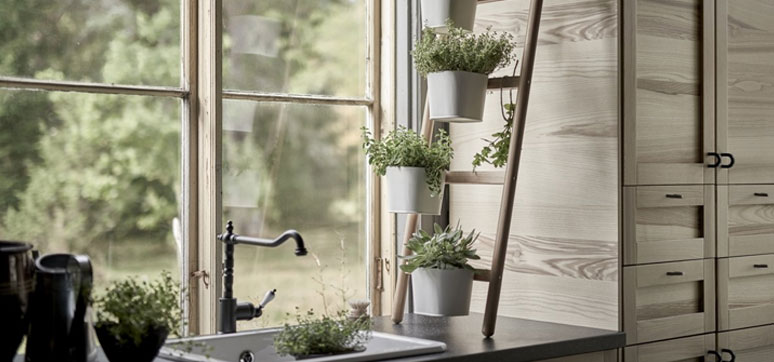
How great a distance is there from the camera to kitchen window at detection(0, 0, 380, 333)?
2480 mm

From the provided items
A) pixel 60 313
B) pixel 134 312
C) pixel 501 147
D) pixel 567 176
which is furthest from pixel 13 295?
pixel 567 176

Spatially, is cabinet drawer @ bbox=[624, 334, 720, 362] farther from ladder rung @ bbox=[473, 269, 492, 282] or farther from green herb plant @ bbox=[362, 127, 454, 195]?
green herb plant @ bbox=[362, 127, 454, 195]

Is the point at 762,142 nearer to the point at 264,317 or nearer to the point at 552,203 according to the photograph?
the point at 552,203

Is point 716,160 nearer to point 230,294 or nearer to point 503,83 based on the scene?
point 503,83

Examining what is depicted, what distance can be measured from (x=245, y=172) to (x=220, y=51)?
0.34 meters

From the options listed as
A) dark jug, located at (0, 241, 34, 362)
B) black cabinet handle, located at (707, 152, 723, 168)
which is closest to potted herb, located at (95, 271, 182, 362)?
dark jug, located at (0, 241, 34, 362)

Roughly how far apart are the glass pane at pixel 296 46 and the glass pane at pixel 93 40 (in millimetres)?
166

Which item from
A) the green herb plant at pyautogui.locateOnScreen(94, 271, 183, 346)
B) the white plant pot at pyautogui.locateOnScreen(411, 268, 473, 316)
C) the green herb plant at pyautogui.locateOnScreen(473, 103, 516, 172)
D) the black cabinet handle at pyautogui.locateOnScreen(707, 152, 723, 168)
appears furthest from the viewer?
the black cabinet handle at pyautogui.locateOnScreen(707, 152, 723, 168)

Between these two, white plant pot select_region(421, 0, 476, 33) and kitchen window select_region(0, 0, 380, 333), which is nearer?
kitchen window select_region(0, 0, 380, 333)

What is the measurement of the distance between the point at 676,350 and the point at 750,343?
32 cm

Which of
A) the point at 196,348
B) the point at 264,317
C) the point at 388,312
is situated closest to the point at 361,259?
the point at 388,312

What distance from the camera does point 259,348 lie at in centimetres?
257

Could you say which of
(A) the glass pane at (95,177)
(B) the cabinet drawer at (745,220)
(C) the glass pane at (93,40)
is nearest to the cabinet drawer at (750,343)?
(B) the cabinet drawer at (745,220)

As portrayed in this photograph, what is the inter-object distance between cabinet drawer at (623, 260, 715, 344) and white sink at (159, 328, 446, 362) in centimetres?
59
